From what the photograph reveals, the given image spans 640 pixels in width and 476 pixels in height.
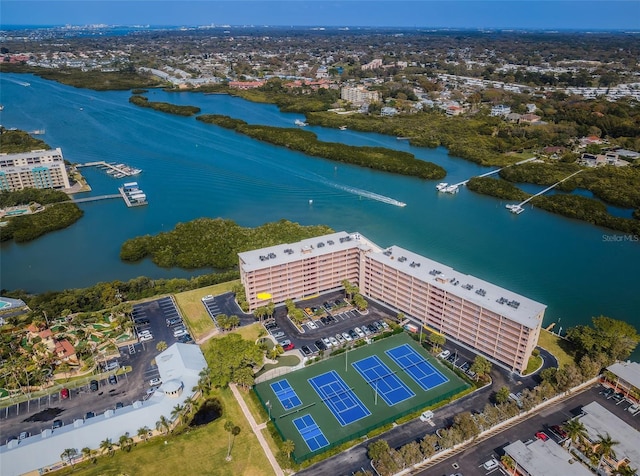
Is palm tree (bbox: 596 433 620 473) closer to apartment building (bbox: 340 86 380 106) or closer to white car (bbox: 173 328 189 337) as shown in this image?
white car (bbox: 173 328 189 337)

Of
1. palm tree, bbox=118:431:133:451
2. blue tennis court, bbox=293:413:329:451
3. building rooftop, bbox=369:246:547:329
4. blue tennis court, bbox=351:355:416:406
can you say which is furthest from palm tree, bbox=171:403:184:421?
building rooftop, bbox=369:246:547:329

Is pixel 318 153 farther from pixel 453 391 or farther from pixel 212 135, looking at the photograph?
pixel 453 391

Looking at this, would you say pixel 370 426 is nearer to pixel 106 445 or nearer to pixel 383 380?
pixel 383 380

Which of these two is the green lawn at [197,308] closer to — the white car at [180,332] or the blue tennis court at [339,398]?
the white car at [180,332]

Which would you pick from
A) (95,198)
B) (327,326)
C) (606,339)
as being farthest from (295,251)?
(95,198)

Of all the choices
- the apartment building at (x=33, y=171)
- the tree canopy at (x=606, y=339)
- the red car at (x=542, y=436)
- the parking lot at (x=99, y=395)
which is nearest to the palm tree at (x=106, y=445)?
the parking lot at (x=99, y=395)

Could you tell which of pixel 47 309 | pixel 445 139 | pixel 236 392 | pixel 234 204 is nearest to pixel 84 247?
pixel 47 309
